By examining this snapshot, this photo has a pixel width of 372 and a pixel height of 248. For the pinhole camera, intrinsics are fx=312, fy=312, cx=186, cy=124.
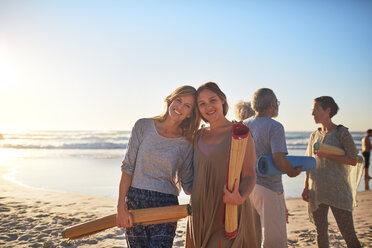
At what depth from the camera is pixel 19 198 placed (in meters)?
7.91

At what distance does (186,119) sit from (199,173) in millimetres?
583

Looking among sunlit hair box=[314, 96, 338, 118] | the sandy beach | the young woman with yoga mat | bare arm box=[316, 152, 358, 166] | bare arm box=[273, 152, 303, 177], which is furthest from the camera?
the sandy beach

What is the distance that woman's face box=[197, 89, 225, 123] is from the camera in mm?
2619

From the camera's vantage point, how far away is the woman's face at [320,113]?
3.99 m

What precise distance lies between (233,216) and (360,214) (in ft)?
20.4

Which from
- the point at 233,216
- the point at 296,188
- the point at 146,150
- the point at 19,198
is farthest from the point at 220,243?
the point at 296,188

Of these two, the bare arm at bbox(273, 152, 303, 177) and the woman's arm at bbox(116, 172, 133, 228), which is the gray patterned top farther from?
the bare arm at bbox(273, 152, 303, 177)

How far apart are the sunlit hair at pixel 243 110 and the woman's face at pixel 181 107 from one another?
166 cm

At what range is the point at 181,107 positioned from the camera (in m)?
2.73

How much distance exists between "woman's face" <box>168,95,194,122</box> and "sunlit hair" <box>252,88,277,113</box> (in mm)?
1048

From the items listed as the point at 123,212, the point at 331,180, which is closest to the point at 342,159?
the point at 331,180

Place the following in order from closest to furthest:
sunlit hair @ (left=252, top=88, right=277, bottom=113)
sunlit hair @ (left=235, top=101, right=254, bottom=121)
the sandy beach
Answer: sunlit hair @ (left=252, top=88, right=277, bottom=113)
sunlit hair @ (left=235, top=101, right=254, bottom=121)
the sandy beach

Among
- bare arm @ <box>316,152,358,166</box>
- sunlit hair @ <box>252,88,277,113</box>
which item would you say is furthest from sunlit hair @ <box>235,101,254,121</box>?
bare arm @ <box>316,152,358,166</box>

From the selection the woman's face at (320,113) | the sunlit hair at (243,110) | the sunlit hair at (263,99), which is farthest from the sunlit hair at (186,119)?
the woman's face at (320,113)
